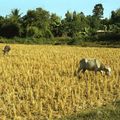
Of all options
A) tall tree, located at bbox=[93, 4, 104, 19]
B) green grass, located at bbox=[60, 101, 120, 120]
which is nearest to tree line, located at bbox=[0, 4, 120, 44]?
tall tree, located at bbox=[93, 4, 104, 19]

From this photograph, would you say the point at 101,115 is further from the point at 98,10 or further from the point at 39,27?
the point at 98,10

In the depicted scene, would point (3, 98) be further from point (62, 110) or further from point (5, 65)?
point (5, 65)

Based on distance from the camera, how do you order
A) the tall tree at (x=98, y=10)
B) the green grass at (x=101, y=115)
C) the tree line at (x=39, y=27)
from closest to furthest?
the green grass at (x=101, y=115)
the tree line at (x=39, y=27)
the tall tree at (x=98, y=10)

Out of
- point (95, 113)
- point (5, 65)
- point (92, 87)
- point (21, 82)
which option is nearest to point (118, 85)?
point (92, 87)

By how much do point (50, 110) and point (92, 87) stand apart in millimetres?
3853

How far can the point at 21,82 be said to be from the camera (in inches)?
583

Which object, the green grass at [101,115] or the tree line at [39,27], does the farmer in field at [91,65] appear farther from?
the tree line at [39,27]

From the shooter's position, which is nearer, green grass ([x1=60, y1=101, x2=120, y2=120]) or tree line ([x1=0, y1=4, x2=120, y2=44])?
green grass ([x1=60, y1=101, x2=120, y2=120])

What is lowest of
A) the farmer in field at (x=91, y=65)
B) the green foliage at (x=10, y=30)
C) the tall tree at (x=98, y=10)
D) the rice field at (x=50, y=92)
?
the rice field at (x=50, y=92)

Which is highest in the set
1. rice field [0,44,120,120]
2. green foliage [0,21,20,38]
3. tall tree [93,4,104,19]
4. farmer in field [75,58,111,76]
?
tall tree [93,4,104,19]

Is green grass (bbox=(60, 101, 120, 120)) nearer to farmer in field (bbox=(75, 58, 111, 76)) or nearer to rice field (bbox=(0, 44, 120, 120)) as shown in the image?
rice field (bbox=(0, 44, 120, 120))

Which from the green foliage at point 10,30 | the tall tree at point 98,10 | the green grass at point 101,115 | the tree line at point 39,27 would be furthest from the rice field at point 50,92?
the tall tree at point 98,10

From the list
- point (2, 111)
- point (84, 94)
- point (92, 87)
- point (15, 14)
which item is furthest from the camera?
point (15, 14)

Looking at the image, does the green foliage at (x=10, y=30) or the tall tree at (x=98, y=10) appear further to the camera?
the tall tree at (x=98, y=10)
